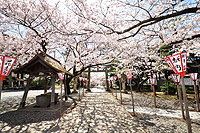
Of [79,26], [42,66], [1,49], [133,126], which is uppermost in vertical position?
[79,26]

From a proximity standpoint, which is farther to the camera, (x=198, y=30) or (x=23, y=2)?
(x=23, y=2)

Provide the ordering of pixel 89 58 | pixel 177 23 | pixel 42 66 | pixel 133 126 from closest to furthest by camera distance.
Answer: pixel 133 126, pixel 177 23, pixel 42 66, pixel 89 58

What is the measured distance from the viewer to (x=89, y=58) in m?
9.28

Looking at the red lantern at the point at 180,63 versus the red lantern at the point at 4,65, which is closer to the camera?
the red lantern at the point at 180,63

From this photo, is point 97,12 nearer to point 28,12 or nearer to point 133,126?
point 28,12

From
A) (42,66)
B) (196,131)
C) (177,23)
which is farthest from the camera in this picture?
(42,66)

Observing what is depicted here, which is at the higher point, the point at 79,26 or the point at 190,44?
the point at 79,26

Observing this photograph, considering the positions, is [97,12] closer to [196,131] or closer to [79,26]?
[79,26]

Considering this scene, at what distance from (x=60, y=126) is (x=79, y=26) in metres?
5.00

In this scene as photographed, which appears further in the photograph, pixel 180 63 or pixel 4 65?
pixel 4 65

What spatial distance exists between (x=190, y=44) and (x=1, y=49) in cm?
1464

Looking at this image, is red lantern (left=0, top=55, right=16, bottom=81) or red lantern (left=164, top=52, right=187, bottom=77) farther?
red lantern (left=0, top=55, right=16, bottom=81)

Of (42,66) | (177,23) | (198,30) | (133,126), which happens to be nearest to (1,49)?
(42,66)

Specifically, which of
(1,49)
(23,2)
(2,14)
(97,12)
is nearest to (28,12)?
(23,2)
